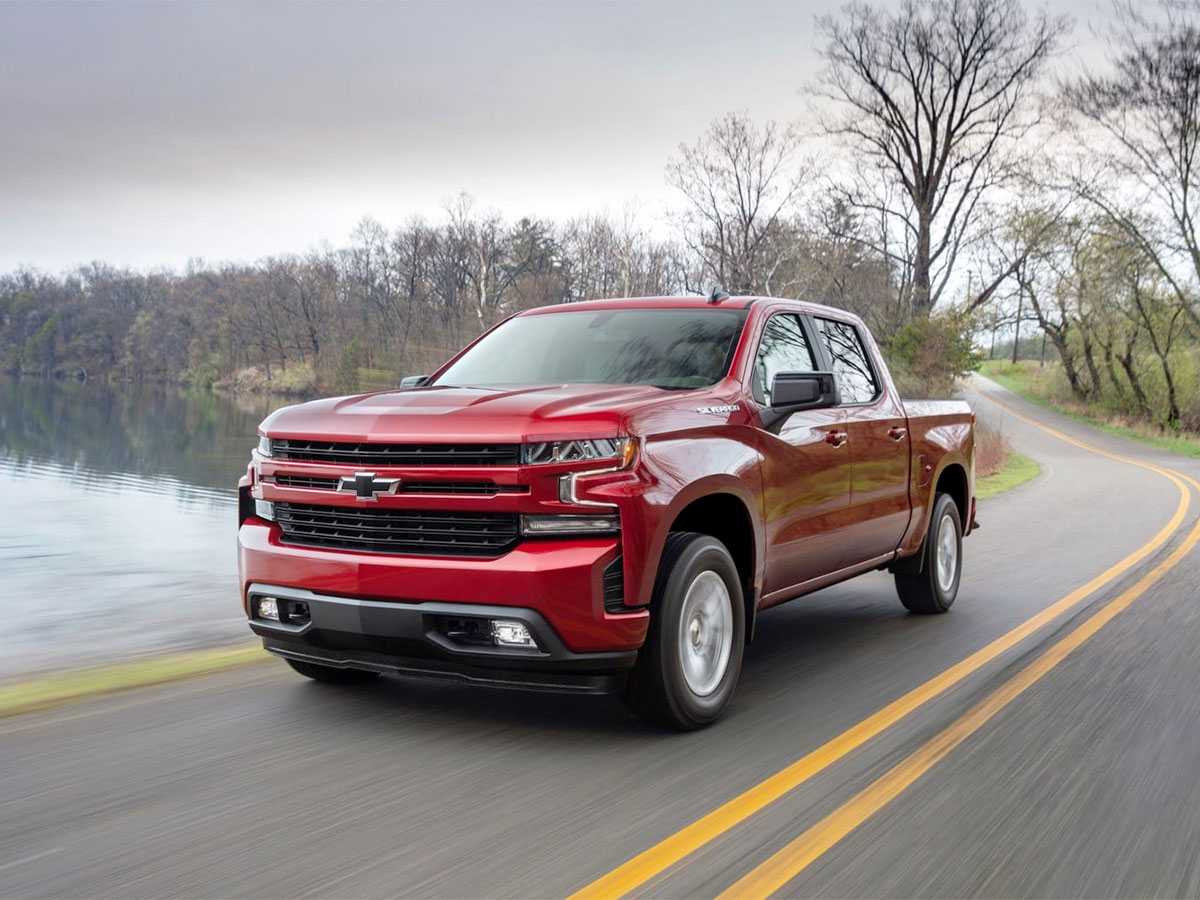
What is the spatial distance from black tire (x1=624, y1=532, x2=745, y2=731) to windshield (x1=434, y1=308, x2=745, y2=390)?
940mm

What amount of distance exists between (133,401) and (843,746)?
225 feet

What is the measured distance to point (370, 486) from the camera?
4.64 m

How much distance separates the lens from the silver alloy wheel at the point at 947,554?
8.12 meters

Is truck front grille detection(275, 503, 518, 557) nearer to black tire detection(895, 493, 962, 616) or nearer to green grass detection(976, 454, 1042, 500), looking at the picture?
black tire detection(895, 493, 962, 616)

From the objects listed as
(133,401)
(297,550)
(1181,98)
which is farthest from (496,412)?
(133,401)

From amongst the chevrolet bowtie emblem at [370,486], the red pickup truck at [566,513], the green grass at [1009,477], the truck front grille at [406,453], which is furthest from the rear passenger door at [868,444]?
the green grass at [1009,477]

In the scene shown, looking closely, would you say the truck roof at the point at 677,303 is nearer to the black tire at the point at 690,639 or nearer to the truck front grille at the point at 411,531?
the black tire at the point at 690,639

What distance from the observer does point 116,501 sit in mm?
21797

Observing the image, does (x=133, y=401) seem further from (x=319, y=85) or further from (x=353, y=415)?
(x=353, y=415)

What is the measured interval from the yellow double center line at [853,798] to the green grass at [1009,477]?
12.6 m

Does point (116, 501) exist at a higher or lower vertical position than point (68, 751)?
lower

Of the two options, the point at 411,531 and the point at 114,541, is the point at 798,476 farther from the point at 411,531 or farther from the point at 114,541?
the point at 114,541

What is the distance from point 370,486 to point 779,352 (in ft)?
8.33

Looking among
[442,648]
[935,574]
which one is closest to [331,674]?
[442,648]
